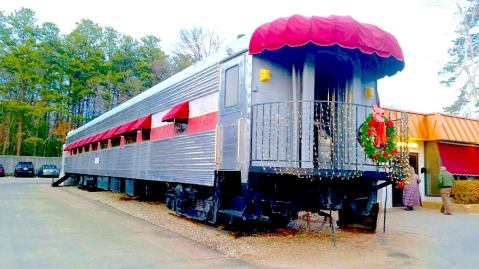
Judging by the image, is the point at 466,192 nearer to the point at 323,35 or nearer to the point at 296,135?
the point at 296,135

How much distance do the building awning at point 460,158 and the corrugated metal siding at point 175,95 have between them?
9.96 m

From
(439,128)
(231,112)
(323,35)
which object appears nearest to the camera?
(323,35)

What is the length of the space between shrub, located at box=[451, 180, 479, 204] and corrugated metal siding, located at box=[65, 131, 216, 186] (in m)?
9.58

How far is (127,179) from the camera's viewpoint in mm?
13047

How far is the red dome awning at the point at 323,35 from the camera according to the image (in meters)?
5.82

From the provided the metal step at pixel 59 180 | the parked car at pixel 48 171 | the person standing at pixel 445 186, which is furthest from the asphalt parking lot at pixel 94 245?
the parked car at pixel 48 171

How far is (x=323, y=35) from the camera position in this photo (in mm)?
5812

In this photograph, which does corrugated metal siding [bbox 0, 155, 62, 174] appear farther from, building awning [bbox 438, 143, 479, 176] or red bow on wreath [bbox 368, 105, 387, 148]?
red bow on wreath [bbox 368, 105, 387, 148]

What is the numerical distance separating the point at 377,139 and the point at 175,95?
16.7 ft

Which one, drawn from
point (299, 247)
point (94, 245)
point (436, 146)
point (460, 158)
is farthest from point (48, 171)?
point (299, 247)

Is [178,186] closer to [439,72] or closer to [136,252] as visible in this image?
[136,252]

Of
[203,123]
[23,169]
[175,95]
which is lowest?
[23,169]

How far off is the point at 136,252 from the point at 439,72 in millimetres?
26691

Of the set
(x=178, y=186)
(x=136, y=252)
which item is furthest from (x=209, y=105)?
(x=136, y=252)
